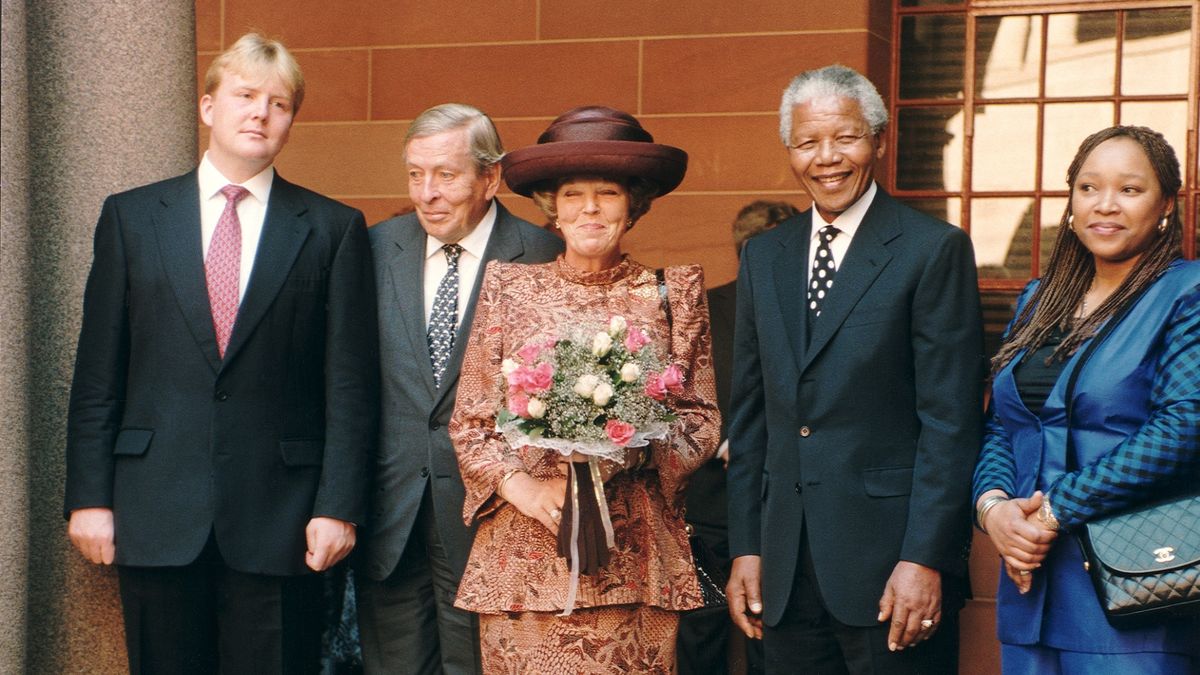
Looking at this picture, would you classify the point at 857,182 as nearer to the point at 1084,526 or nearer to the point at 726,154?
the point at 1084,526

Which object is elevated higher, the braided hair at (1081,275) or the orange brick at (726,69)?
the orange brick at (726,69)

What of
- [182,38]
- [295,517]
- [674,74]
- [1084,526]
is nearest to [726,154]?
[674,74]

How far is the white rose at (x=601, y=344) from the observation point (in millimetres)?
3795

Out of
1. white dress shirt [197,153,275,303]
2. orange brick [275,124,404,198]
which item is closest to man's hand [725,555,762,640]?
white dress shirt [197,153,275,303]

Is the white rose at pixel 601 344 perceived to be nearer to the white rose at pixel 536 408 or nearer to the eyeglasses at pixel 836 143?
the white rose at pixel 536 408

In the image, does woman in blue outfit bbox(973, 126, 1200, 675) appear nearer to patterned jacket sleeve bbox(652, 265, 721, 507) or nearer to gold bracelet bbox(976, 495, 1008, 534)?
gold bracelet bbox(976, 495, 1008, 534)

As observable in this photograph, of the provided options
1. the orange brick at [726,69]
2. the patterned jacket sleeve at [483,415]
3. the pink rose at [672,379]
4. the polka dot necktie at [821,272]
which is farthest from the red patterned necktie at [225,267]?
the orange brick at [726,69]

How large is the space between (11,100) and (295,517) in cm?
155

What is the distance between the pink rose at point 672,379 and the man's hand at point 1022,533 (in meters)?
0.87

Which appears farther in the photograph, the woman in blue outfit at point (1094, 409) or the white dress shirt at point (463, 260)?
the white dress shirt at point (463, 260)

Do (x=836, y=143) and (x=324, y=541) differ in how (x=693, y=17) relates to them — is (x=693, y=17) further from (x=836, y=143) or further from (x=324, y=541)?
(x=324, y=541)

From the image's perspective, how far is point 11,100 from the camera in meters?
4.59

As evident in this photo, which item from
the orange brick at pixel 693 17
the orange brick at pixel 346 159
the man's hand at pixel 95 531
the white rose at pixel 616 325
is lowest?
the man's hand at pixel 95 531

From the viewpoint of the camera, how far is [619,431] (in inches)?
147
